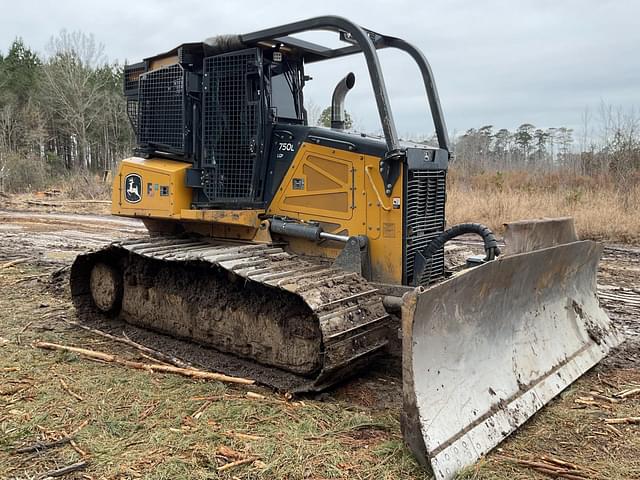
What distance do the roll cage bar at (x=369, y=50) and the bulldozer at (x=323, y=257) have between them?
0.05 ft

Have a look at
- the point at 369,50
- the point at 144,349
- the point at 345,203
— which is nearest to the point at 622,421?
the point at 345,203

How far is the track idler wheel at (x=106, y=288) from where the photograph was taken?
21.0 ft

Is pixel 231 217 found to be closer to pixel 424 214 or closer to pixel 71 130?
pixel 424 214

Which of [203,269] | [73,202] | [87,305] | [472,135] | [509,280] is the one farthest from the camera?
[472,135]

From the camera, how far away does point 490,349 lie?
433cm

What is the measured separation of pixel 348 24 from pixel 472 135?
29.2m

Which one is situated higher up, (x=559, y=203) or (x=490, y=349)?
(x=559, y=203)

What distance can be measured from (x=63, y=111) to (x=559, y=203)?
33647 mm

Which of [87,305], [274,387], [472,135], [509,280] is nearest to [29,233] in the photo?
[87,305]

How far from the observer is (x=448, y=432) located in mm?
3613

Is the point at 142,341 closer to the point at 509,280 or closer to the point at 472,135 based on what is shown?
the point at 509,280

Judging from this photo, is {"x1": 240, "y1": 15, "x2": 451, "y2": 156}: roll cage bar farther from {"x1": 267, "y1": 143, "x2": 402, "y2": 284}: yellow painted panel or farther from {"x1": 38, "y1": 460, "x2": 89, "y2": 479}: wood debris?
{"x1": 38, "y1": 460, "x2": 89, "y2": 479}: wood debris

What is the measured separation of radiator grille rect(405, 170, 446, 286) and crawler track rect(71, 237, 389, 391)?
1.92ft

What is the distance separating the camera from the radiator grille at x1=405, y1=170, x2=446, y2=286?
5.19m
